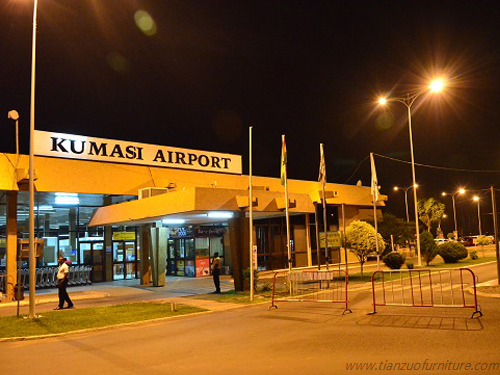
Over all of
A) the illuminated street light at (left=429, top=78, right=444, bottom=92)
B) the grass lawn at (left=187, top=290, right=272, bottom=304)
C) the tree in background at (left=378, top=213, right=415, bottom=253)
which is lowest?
the grass lawn at (left=187, top=290, right=272, bottom=304)

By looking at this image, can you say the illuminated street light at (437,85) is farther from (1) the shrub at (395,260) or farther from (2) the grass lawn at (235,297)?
(2) the grass lawn at (235,297)

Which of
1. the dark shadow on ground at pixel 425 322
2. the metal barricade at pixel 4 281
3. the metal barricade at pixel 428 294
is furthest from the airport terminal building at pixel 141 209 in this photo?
the dark shadow on ground at pixel 425 322

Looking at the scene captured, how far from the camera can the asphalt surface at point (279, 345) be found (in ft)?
25.3

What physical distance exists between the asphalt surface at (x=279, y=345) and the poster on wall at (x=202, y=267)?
17.3 meters

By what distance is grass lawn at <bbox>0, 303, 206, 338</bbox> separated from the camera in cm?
1291

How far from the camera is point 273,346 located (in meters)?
9.27

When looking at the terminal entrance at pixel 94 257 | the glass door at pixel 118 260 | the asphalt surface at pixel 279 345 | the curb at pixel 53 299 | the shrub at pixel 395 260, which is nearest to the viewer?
the asphalt surface at pixel 279 345

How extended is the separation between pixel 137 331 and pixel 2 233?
15764 millimetres

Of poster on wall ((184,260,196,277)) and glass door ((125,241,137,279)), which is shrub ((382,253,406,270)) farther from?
glass door ((125,241,137,279))

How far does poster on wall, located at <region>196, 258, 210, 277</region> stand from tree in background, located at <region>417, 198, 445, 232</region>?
150ft

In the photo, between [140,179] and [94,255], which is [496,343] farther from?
[94,255]

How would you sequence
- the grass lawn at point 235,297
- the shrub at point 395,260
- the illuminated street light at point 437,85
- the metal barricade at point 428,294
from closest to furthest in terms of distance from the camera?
1. the metal barricade at point 428,294
2. the grass lawn at point 235,297
3. the illuminated street light at point 437,85
4. the shrub at point 395,260

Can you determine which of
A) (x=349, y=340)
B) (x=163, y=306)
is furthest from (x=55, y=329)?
(x=349, y=340)

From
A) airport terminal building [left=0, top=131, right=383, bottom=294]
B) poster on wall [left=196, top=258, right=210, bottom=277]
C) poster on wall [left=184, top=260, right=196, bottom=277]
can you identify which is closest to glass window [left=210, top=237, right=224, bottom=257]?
airport terminal building [left=0, top=131, right=383, bottom=294]
